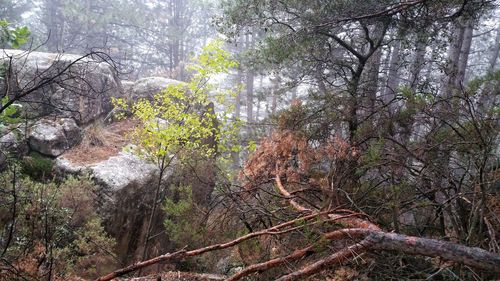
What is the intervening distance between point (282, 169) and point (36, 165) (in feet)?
18.3

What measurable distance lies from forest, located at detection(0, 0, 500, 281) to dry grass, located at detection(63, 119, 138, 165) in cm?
5

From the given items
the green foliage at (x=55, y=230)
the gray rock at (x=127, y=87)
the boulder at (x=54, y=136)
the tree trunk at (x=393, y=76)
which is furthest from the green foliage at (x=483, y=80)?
the gray rock at (x=127, y=87)

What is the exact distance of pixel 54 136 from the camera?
26.2 ft

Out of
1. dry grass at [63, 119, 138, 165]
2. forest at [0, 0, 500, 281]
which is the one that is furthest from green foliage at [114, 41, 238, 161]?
dry grass at [63, 119, 138, 165]

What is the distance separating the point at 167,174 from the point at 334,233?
20.0ft

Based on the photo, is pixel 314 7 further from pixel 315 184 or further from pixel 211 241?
pixel 211 241

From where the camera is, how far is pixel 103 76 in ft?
32.6

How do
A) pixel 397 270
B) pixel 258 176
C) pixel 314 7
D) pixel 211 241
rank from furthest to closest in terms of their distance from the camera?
pixel 314 7
pixel 211 241
pixel 258 176
pixel 397 270

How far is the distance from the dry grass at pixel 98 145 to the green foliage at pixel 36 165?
435 mm

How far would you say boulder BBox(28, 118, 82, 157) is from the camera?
7.73m

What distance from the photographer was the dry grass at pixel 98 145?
7922 millimetres

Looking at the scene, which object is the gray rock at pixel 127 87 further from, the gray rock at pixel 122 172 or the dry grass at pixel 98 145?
the gray rock at pixel 122 172

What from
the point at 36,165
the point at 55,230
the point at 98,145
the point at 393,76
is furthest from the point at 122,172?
the point at 393,76

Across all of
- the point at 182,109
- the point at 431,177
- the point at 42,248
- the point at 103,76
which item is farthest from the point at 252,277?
the point at 103,76
